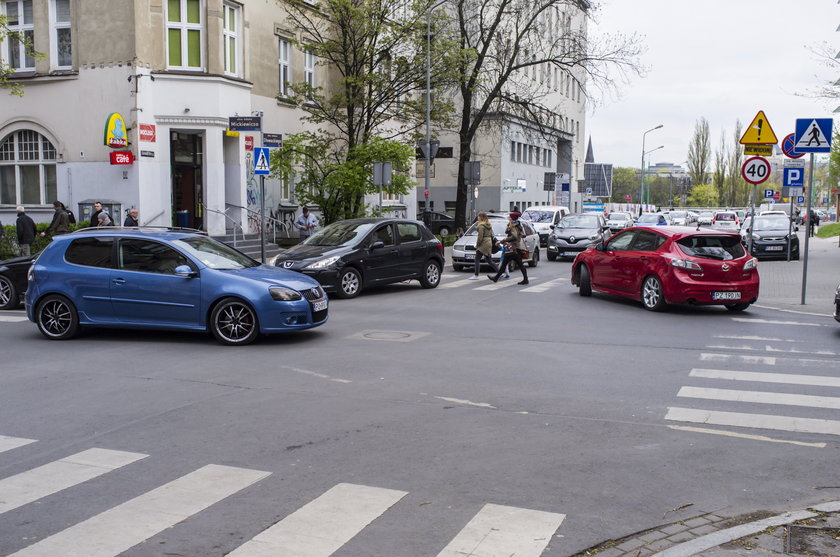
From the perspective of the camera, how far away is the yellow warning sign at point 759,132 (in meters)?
17.3

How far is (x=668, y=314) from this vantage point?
15.0 m

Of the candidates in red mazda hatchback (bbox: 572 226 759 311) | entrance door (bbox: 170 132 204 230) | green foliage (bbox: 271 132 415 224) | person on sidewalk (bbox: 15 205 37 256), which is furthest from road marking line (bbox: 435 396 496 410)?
entrance door (bbox: 170 132 204 230)

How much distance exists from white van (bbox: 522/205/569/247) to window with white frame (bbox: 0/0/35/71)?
65.4 ft

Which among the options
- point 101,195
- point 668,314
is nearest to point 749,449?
point 668,314

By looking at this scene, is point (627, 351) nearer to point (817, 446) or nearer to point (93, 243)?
point (817, 446)

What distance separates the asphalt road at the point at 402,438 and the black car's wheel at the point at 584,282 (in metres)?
5.33

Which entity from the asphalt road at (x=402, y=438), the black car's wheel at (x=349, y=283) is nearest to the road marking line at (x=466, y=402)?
the asphalt road at (x=402, y=438)

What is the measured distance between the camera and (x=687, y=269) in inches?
579

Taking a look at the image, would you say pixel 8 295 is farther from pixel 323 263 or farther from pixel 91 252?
pixel 323 263

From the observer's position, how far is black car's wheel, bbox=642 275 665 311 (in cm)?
1506

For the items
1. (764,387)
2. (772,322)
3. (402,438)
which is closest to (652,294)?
(772,322)

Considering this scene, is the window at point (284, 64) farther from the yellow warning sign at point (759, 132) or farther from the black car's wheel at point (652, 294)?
the black car's wheel at point (652, 294)

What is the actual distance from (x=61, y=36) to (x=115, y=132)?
3.98 meters

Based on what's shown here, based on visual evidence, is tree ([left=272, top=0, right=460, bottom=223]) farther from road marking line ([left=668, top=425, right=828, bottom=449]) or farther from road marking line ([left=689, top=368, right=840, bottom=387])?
road marking line ([left=668, top=425, right=828, bottom=449])
